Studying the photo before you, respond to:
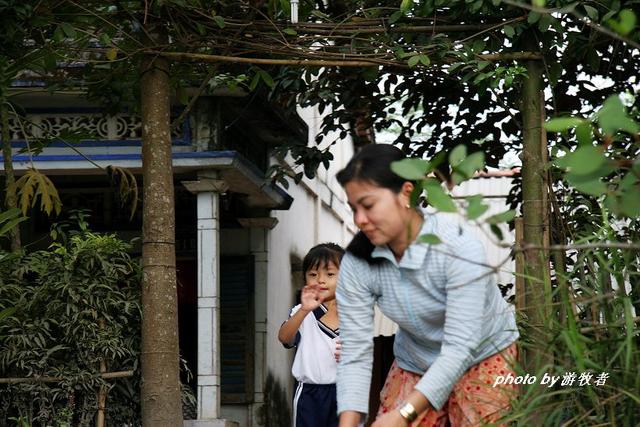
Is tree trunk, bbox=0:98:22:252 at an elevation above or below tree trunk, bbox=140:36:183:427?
above

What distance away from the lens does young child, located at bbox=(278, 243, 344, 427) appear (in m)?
6.15

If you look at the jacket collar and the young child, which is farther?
the young child

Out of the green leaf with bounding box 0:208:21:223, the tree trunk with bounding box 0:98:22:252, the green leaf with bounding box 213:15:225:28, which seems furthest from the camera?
the tree trunk with bounding box 0:98:22:252

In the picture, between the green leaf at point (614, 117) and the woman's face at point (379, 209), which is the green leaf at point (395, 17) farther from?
the green leaf at point (614, 117)

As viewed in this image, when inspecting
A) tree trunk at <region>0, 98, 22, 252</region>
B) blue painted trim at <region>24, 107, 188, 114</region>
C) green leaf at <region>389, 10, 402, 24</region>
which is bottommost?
tree trunk at <region>0, 98, 22, 252</region>

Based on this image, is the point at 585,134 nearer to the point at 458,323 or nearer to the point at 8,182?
the point at 458,323

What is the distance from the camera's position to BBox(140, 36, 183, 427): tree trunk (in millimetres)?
6172

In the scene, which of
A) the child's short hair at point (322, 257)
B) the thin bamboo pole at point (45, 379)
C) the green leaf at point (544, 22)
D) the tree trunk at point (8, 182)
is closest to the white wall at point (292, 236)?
the tree trunk at point (8, 182)

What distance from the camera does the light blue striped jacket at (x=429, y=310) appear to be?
11.5 ft

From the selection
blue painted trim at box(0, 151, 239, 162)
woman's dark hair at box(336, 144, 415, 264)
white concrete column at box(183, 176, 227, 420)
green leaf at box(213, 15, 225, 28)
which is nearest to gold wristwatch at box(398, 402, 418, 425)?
woman's dark hair at box(336, 144, 415, 264)

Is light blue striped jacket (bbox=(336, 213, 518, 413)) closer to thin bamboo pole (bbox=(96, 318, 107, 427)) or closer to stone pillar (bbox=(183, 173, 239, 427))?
thin bamboo pole (bbox=(96, 318, 107, 427))

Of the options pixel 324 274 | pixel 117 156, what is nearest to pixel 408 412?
pixel 324 274

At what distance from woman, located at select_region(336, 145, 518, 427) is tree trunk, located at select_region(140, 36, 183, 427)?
2.51 m

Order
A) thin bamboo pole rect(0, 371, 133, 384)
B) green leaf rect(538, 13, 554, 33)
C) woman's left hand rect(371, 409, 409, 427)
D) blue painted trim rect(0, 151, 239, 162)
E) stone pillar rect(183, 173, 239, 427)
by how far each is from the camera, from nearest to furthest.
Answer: woman's left hand rect(371, 409, 409, 427) < green leaf rect(538, 13, 554, 33) < thin bamboo pole rect(0, 371, 133, 384) < stone pillar rect(183, 173, 239, 427) < blue painted trim rect(0, 151, 239, 162)
